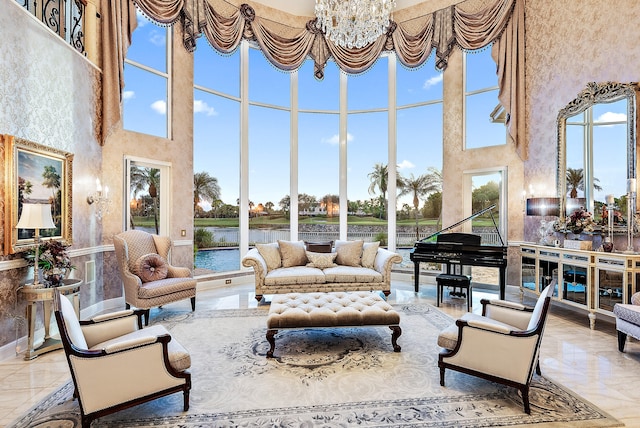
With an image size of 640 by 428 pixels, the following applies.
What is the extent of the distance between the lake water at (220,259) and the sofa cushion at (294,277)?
1.85 meters

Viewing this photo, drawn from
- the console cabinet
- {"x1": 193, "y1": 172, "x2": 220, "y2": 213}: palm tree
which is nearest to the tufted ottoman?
the console cabinet

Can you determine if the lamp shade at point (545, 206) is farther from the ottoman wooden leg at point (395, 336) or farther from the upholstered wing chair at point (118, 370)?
the upholstered wing chair at point (118, 370)

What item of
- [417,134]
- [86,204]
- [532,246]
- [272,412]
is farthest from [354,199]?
[272,412]

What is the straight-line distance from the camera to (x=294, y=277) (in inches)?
199

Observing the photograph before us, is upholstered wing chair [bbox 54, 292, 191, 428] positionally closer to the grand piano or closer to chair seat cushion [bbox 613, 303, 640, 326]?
chair seat cushion [bbox 613, 303, 640, 326]

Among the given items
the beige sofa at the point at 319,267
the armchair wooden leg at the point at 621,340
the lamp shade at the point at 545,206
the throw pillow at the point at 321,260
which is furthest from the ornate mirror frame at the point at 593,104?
the throw pillow at the point at 321,260

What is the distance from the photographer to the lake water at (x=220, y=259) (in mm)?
6395

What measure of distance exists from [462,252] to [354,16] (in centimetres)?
392

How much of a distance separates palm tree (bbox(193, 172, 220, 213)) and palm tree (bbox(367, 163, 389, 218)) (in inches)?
129

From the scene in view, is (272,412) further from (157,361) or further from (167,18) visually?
(167,18)

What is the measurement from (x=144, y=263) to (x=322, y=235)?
12.7ft

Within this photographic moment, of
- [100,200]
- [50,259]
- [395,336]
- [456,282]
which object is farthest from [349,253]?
[50,259]

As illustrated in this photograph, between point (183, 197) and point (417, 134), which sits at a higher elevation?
point (417, 134)

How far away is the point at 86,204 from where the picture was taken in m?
4.53
